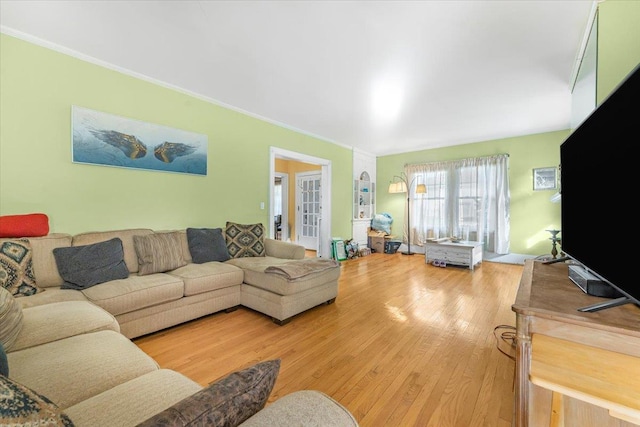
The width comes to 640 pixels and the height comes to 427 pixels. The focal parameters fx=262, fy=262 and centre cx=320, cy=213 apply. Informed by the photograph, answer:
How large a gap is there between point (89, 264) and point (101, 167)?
1.10 m

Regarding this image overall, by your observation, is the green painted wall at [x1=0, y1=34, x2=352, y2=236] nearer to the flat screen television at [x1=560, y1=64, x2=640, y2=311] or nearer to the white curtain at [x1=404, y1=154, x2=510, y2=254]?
the flat screen television at [x1=560, y1=64, x2=640, y2=311]

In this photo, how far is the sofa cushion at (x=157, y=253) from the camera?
2.51 metres

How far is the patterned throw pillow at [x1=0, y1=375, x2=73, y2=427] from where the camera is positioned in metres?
0.39

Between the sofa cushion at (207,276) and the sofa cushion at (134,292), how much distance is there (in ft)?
0.25

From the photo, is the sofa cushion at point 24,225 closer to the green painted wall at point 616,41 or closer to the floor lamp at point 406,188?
the green painted wall at point 616,41

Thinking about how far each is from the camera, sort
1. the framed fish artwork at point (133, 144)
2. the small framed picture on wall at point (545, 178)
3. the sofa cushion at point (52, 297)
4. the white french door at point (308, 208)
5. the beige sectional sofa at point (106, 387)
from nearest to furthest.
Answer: the beige sectional sofa at point (106, 387)
the sofa cushion at point (52, 297)
the framed fish artwork at point (133, 144)
the small framed picture on wall at point (545, 178)
the white french door at point (308, 208)

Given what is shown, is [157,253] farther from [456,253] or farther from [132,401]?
[456,253]

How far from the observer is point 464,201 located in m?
5.64

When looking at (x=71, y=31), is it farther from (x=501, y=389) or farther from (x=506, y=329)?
(x=506, y=329)

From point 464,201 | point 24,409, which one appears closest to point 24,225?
point 24,409

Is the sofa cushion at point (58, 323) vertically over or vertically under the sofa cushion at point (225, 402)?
under

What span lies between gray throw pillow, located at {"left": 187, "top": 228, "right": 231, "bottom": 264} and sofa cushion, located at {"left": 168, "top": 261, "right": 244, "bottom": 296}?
12 centimetres

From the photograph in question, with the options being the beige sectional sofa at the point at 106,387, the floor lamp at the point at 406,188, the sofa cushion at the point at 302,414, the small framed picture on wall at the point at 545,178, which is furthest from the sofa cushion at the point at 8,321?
the small framed picture on wall at the point at 545,178

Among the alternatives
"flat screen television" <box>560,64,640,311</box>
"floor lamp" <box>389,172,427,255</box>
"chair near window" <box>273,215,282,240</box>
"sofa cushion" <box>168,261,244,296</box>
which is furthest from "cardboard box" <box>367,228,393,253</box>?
"flat screen television" <box>560,64,640,311</box>
